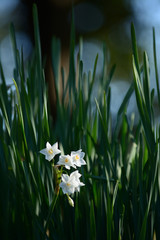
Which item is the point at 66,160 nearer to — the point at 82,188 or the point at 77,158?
the point at 77,158

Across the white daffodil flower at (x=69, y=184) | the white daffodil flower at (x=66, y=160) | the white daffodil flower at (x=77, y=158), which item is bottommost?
the white daffodil flower at (x=69, y=184)

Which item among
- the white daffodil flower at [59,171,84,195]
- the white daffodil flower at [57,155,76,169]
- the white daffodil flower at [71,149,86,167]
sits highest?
the white daffodil flower at [71,149,86,167]

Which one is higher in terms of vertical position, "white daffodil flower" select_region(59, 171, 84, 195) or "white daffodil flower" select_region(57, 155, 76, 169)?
"white daffodil flower" select_region(57, 155, 76, 169)

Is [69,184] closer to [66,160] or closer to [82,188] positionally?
[66,160]

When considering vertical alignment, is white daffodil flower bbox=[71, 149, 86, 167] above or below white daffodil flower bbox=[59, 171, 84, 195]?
above

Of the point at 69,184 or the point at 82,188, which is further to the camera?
the point at 82,188

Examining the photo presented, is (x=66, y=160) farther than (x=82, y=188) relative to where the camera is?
No

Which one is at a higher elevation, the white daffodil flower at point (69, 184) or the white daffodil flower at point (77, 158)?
the white daffodil flower at point (77, 158)

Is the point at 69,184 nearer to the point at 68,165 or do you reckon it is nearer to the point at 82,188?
the point at 68,165

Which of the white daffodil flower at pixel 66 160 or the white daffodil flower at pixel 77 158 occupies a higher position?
the white daffodil flower at pixel 77 158

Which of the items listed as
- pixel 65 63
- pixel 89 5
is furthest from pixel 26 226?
pixel 89 5

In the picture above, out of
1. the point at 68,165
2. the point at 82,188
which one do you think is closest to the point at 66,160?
the point at 68,165
